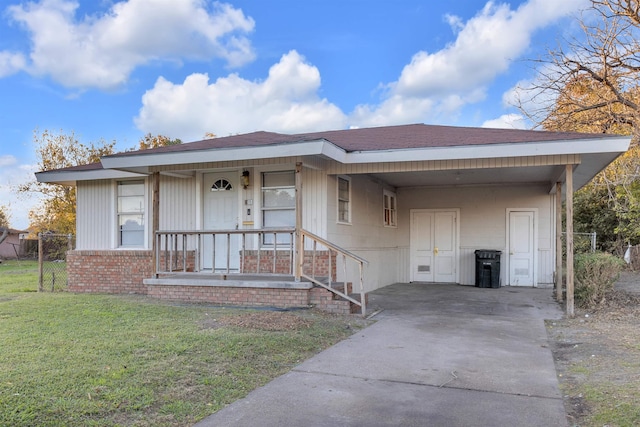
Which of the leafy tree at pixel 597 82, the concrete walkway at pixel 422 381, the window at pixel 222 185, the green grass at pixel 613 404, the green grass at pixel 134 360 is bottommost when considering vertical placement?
the concrete walkway at pixel 422 381

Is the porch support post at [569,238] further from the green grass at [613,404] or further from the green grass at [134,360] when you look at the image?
the green grass at [613,404]

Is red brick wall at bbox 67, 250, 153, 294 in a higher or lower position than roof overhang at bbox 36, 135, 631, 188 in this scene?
lower

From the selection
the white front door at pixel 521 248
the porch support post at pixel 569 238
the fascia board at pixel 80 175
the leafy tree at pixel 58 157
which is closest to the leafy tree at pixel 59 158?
the leafy tree at pixel 58 157

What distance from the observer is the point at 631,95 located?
41.6ft

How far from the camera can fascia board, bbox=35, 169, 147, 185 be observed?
11320mm

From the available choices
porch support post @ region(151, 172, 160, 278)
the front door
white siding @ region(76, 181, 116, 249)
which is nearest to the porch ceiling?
the front door

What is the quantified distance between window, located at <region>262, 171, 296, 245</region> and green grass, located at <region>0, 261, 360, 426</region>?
2194mm

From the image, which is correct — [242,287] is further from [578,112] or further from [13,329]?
[578,112]

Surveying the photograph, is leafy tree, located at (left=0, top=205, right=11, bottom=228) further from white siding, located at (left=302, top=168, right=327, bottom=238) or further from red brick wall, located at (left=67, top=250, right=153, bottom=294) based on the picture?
white siding, located at (left=302, top=168, right=327, bottom=238)

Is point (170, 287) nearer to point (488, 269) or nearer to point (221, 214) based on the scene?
point (221, 214)

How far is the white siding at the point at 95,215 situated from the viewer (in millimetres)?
11703

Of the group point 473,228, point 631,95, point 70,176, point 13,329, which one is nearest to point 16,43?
point 70,176

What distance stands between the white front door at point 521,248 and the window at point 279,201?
280 inches

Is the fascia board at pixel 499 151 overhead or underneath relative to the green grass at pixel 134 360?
overhead
